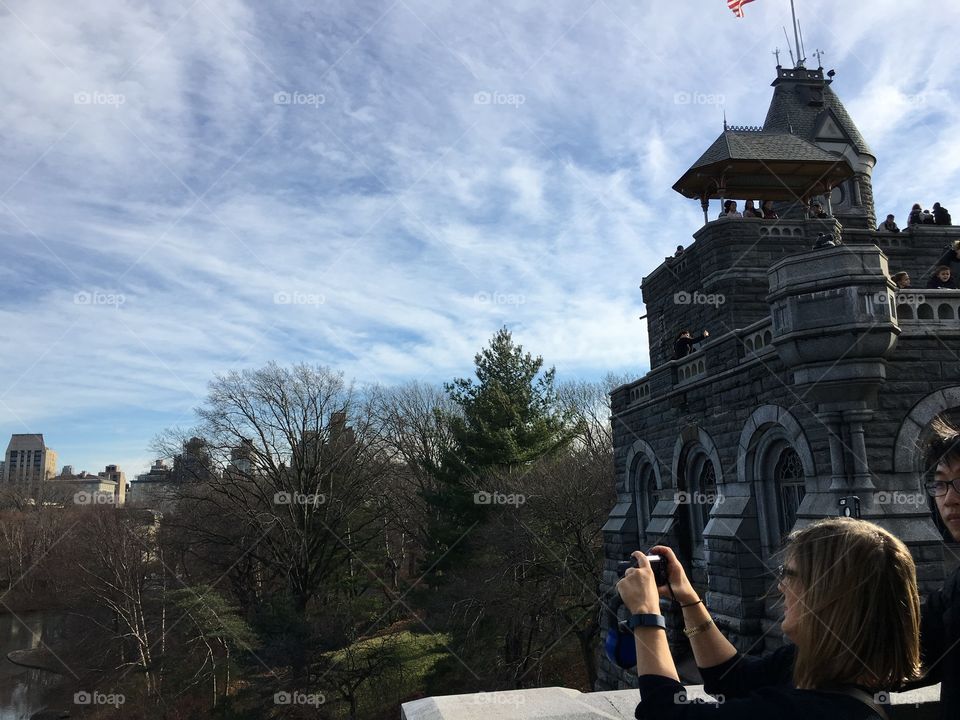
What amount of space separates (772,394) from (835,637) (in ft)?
31.4

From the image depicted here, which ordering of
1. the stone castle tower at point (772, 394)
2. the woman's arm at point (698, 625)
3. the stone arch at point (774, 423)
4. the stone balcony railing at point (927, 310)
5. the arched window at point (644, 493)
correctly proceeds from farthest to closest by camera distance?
the arched window at point (644, 493), the stone arch at point (774, 423), the stone balcony railing at point (927, 310), the stone castle tower at point (772, 394), the woman's arm at point (698, 625)

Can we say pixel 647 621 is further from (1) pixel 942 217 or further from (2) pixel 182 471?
(2) pixel 182 471

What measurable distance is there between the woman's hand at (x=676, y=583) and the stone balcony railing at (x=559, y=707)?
1.17 m

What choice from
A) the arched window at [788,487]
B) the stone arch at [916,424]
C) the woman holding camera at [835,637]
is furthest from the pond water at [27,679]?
the woman holding camera at [835,637]

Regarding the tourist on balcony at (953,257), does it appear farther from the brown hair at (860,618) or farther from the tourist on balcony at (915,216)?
the brown hair at (860,618)

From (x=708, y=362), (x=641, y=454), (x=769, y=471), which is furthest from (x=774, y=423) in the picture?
(x=641, y=454)

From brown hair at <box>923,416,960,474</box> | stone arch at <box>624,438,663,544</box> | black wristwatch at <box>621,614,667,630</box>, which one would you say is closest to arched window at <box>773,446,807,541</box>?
stone arch at <box>624,438,663,544</box>

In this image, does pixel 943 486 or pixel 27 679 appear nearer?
pixel 943 486

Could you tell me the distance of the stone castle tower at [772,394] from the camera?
8961 mm

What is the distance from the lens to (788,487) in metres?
10.8

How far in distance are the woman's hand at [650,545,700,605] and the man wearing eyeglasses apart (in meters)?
0.67

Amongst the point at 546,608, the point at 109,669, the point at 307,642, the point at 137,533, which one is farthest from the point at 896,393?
the point at 109,669

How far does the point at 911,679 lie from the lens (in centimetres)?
180

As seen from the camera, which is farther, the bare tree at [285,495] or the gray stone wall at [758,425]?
the bare tree at [285,495]
